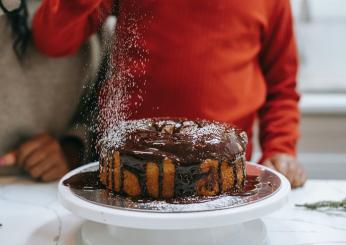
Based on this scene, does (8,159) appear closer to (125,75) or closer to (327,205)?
(125,75)

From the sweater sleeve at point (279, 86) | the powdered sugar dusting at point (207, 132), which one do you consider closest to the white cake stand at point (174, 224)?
the powdered sugar dusting at point (207, 132)

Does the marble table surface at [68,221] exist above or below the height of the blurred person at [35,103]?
below

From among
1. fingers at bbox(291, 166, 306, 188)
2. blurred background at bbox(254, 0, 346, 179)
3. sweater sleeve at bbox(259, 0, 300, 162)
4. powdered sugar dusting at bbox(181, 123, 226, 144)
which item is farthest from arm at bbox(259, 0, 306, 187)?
blurred background at bbox(254, 0, 346, 179)

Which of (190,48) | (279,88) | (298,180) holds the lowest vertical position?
(298,180)

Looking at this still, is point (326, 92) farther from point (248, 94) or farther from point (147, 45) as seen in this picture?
point (147, 45)

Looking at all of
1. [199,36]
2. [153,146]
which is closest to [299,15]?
[199,36]

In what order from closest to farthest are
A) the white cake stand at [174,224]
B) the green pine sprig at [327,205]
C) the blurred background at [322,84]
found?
the white cake stand at [174,224] → the green pine sprig at [327,205] → the blurred background at [322,84]

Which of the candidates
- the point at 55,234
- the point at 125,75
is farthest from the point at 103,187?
the point at 125,75

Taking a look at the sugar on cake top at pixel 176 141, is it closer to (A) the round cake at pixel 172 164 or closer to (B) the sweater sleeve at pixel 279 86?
(A) the round cake at pixel 172 164
